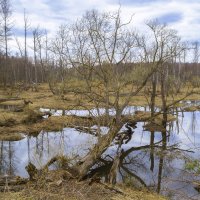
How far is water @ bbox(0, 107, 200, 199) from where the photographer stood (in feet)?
35.0

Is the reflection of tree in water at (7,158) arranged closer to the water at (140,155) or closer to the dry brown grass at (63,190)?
the water at (140,155)

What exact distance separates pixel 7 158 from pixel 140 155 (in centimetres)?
554

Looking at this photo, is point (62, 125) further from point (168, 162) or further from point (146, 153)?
point (168, 162)

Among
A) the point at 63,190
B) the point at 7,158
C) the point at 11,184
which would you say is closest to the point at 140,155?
the point at 7,158

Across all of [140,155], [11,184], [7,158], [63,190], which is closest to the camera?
[63,190]

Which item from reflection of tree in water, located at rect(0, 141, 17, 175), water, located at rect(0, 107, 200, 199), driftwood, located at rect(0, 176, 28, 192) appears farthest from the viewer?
reflection of tree in water, located at rect(0, 141, 17, 175)

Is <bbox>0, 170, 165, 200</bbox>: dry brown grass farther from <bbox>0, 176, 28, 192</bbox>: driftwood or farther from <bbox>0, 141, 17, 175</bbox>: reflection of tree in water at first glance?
<bbox>0, 141, 17, 175</bbox>: reflection of tree in water

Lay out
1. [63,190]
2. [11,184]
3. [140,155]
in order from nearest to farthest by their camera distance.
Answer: [63,190] < [11,184] < [140,155]

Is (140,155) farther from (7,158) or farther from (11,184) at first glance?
(11,184)

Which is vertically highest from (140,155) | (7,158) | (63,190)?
(63,190)

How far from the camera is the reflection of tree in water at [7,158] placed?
40.0 feet

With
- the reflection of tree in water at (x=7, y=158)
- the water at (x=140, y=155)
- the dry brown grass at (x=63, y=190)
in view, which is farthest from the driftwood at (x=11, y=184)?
the reflection of tree in water at (x=7, y=158)

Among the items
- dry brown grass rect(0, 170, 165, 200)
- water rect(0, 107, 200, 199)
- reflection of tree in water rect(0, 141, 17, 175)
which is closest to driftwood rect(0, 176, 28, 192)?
dry brown grass rect(0, 170, 165, 200)

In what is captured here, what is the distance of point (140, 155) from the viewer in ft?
49.2
